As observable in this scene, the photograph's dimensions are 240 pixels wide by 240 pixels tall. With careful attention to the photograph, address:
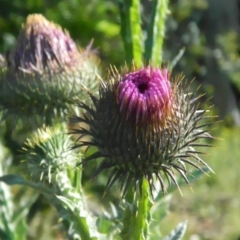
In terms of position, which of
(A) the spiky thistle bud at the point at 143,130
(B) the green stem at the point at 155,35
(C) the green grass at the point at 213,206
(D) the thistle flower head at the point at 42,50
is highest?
(D) the thistle flower head at the point at 42,50

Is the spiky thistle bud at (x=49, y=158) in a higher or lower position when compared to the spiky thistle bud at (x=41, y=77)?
lower

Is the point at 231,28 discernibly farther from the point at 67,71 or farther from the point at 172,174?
the point at 172,174

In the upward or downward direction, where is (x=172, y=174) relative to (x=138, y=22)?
downward

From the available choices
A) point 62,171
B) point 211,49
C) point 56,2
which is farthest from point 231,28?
point 62,171

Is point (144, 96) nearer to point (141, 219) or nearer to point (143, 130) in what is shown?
point (143, 130)

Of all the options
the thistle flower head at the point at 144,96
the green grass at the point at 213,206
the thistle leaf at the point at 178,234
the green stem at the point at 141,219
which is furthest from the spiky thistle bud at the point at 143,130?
the green grass at the point at 213,206

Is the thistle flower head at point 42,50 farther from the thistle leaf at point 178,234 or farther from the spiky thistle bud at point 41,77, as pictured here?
the thistle leaf at point 178,234
